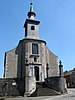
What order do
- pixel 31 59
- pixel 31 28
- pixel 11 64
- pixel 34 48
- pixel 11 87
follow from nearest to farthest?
pixel 11 87, pixel 11 64, pixel 31 59, pixel 34 48, pixel 31 28

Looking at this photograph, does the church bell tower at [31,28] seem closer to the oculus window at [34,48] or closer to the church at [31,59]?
the church at [31,59]

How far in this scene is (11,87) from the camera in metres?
24.9

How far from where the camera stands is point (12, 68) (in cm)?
3197

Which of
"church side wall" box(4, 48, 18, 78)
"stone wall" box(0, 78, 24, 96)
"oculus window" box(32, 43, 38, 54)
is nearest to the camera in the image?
"stone wall" box(0, 78, 24, 96)

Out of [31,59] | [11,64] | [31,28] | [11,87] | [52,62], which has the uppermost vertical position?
[31,28]

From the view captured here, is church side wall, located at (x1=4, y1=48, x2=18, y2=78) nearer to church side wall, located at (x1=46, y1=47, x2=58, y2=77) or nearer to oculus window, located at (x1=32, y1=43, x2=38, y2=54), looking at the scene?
oculus window, located at (x1=32, y1=43, x2=38, y2=54)

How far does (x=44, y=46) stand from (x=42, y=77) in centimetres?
670

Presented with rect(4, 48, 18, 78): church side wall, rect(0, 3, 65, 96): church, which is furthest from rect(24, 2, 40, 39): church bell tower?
rect(4, 48, 18, 78): church side wall

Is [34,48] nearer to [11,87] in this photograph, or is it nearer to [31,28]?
[31,28]

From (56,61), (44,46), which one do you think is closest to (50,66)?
(56,61)

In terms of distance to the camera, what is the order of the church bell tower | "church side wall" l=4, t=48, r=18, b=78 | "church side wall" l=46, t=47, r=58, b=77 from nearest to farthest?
"church side wall" l=4, t=48, r=18, b=78, "church side wall" l=46, t=47, r=58, b=77, the church bell tower

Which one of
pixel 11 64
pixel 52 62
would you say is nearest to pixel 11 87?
pixel 11 64

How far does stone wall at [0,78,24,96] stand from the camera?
2455 cm

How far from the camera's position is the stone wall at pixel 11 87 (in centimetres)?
2455
